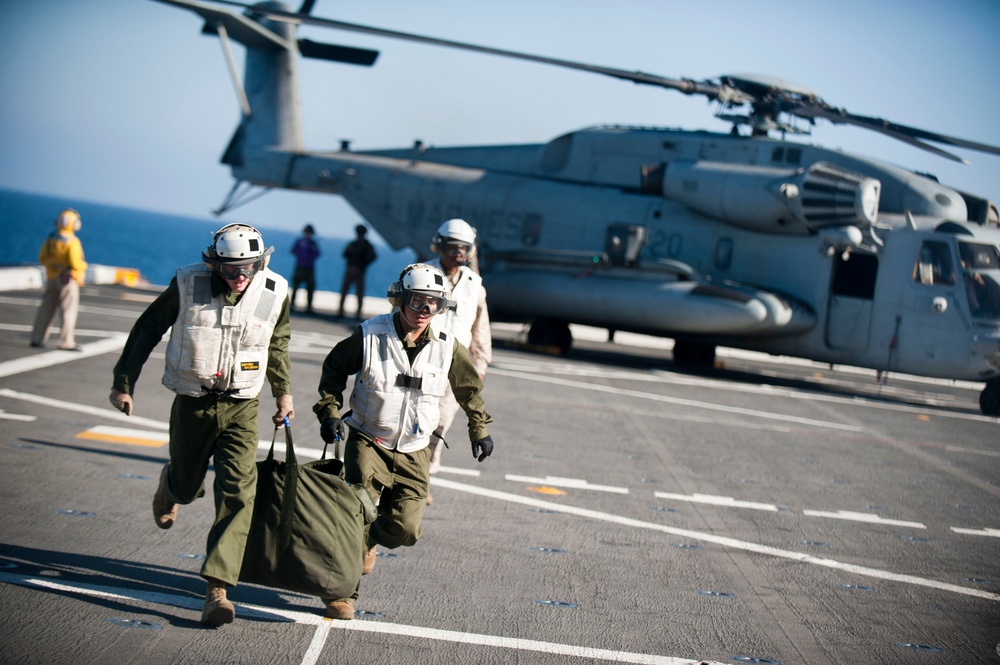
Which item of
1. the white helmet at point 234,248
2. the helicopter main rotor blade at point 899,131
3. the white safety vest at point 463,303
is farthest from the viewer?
the helicopter main rotor blade at point 899,131

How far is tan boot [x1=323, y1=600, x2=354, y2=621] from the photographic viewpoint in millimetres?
5500

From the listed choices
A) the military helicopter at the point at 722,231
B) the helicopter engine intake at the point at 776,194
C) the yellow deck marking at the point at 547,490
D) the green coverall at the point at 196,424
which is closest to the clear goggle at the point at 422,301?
the green coverall at the point at 196,424

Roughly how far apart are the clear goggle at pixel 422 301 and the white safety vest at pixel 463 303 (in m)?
1.75

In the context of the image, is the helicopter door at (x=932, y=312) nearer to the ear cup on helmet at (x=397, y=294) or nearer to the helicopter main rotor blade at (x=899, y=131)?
the helicopter main rotor blade at (x=899, y=131)

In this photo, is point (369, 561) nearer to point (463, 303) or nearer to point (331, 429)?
point (331, 429)

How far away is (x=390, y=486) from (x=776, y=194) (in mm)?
13623

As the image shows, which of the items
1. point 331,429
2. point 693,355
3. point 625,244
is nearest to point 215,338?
point 331,429

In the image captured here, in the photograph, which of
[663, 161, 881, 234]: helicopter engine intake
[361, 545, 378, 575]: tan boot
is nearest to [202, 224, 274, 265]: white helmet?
[361, 545, 378, 575]: tan boot

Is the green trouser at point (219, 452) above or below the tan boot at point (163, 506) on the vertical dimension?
above

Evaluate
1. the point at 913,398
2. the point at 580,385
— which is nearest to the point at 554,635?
the point at 580,385

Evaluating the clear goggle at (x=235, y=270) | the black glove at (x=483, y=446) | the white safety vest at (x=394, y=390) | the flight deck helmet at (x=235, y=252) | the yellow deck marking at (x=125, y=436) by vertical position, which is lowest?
the yellow deck marking at (x=125, y=436)

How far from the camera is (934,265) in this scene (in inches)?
691

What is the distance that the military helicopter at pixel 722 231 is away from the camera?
17.5m

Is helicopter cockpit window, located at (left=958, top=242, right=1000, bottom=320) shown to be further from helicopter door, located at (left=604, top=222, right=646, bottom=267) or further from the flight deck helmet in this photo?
the flight deck helmet
